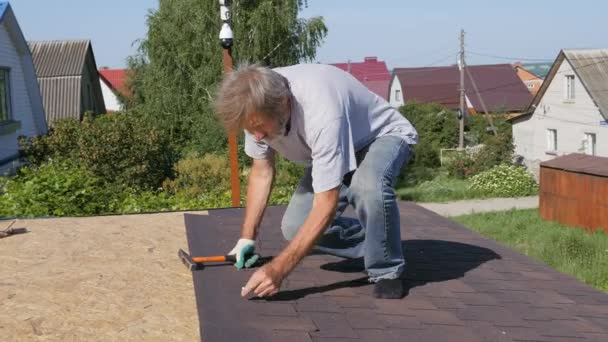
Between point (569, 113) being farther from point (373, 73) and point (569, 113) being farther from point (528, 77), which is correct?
point (528, 77)

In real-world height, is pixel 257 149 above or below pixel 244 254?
above

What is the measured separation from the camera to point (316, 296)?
3.39m

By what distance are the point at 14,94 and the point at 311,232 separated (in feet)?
45.9

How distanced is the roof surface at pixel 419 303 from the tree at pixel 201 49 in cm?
1946

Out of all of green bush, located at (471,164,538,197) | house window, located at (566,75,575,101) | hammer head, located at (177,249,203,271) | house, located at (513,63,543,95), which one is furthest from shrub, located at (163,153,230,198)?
house, located at (513,63,543,95)

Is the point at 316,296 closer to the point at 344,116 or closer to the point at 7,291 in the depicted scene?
the point at 344,116

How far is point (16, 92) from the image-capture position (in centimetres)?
1567

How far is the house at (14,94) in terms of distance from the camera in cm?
1420

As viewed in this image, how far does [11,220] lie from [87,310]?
2852 millimetres

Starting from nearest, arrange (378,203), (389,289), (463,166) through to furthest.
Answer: (378,203), (389,289), (463,166)

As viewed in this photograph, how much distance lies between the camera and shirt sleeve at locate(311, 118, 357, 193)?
2990 mm

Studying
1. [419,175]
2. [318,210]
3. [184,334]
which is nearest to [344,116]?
[318,210]

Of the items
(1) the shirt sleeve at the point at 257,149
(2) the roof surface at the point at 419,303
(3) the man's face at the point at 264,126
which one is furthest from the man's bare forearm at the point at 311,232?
(1) the shirt sleeve at the point at 257,149

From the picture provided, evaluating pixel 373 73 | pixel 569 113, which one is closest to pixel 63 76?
pixel 569 113
